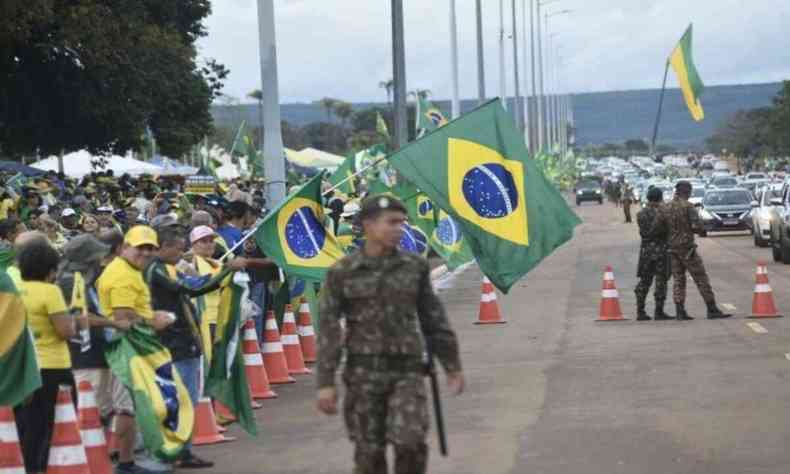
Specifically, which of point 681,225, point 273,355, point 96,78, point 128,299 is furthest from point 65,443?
point 96,78

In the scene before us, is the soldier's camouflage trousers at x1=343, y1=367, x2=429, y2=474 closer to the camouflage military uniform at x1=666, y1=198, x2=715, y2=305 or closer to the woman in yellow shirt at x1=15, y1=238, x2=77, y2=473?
the woman in yellow shirt at x1=15, y1=238, x2=77, y2=473

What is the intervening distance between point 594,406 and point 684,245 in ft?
26.5

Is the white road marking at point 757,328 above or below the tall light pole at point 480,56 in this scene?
below

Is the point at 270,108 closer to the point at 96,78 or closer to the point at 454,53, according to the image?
the point at 96,78

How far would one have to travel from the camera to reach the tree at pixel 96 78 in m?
38.2

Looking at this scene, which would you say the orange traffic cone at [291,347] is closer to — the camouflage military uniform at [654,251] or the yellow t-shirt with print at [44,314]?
the camouflage military uniform at [654,251]

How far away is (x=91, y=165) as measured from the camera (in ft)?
190

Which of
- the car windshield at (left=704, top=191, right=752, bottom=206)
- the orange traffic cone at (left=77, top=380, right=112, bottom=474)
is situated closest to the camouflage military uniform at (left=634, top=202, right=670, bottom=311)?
the orange traffic cone at (left=77, top=380, right=112, bottom=474)

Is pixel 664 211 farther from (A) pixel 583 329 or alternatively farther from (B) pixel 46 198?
(B) pixel 46 198

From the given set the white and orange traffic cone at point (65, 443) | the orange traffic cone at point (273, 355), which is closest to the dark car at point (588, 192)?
the orange traffic cone at point (273, 355)

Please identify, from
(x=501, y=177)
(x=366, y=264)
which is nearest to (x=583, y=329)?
(x=501, y=177)

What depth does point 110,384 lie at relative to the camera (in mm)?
11812

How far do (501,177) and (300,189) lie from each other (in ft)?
5.80

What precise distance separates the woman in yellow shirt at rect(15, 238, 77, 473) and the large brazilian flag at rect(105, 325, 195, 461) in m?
0.51
